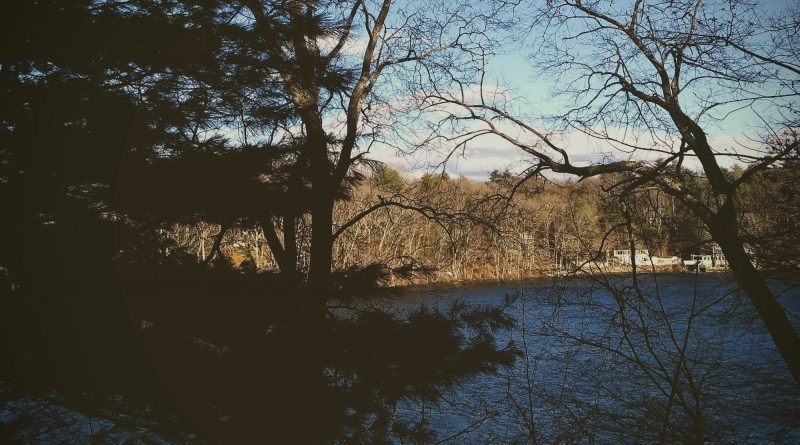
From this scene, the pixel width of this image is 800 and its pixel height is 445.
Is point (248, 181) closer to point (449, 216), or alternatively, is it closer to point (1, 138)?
point (1, 138)

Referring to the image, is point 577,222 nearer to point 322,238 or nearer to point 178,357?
point 322,238

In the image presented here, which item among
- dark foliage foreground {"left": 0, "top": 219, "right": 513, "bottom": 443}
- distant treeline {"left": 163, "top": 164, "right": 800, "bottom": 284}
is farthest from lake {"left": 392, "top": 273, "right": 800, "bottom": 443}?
dark foliage foreground {"left": 0, "top": 219, "right": 513, "bottom": 443}

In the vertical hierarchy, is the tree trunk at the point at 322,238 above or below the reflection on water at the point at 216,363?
above

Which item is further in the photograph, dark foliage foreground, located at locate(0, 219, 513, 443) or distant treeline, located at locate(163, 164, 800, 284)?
distant treeline, located at locate(163, 164, 800, 284)

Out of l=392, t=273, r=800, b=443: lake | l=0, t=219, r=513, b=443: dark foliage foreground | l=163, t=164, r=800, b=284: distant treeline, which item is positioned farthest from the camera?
l=163, t=164, r=800, b=284: distant treeline

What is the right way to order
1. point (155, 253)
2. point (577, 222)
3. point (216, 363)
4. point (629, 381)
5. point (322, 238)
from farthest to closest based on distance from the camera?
point (629, 381), point (577, 222), point (322, 238), point (155, 253), point (216, 363)

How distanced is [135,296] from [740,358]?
472 inches

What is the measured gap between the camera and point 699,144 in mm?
7336

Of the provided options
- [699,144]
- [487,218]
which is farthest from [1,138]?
[699,144]

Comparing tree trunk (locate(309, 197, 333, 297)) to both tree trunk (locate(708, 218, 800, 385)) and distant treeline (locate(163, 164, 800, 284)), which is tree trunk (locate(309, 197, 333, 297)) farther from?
tree trunk (locate(708, 218, 800, 385))

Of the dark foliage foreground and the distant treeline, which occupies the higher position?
the distant treeline

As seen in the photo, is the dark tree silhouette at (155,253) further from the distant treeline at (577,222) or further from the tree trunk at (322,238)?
the tree trunk at (322,238)

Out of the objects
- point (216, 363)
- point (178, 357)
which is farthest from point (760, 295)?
point (178, 357)

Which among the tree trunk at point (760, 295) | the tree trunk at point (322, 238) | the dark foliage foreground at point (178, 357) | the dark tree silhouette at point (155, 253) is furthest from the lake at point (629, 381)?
the dark tree silhouette at point (155, 253)
